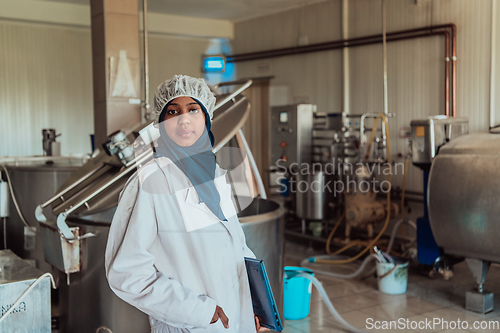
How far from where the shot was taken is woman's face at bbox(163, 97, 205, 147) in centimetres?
146

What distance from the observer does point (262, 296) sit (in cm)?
161

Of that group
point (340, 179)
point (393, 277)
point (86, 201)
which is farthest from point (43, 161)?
point (393, 277)

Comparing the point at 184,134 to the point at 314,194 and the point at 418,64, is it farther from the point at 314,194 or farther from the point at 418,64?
the point at 418,64

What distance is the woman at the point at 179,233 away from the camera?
1.36 m

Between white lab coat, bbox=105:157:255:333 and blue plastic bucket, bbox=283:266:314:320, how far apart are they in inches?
73.7

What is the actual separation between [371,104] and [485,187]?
2.80 meters

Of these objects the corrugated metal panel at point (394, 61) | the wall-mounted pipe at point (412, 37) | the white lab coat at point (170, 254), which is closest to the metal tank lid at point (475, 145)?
the corrugated metal panel at point (394, 61)

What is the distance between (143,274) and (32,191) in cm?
297

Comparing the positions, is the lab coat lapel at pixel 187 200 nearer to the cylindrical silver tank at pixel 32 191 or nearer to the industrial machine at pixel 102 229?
the industrial machine at pixel 102 229

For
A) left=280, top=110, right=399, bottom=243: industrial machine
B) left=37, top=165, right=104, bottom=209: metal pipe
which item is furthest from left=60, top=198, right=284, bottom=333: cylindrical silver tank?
left=280, top=110, right=399, bottom=243: industrial machine

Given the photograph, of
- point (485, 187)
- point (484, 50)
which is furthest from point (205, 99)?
point (484, 50)

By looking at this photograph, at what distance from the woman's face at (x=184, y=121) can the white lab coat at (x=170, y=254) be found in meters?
0.08

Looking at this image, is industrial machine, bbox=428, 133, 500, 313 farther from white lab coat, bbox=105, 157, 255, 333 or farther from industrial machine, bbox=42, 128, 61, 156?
industrial machine, bbox=42, 128, 61, 156

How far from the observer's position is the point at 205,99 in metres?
1.57
